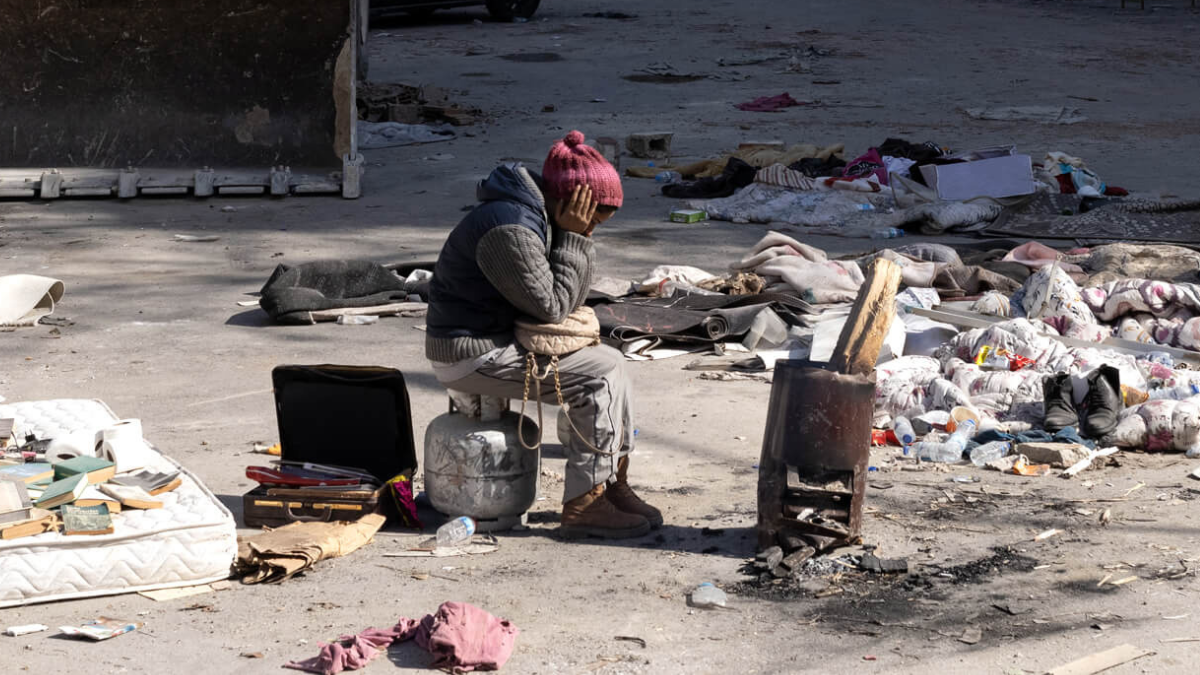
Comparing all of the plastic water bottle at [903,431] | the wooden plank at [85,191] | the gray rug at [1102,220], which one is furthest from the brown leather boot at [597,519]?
the wooden plank at [85,191]

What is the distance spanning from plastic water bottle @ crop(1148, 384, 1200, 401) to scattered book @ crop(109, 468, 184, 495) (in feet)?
13.6

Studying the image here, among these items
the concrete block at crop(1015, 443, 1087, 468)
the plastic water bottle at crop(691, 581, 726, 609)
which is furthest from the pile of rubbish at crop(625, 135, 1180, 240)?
the plastic water bottle at crop(691, 581, 726, 609)

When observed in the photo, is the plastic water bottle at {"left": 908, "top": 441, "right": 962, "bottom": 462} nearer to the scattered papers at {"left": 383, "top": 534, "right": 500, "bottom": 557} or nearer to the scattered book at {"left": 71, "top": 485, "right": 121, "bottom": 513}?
the scattered papers at {"left": 383, "top": 534, "right": 500, "bottom": 557}

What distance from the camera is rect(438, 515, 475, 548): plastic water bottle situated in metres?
5.07

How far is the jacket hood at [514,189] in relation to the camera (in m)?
4.93

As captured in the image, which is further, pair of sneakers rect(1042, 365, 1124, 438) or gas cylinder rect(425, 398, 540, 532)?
pair of sneakers rect(1042, 365, 1124, 438)

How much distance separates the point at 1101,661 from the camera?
4008 mm

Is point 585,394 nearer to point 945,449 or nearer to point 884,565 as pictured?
point 884,565

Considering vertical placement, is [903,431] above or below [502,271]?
below

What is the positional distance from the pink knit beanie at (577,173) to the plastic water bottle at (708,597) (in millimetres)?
1331

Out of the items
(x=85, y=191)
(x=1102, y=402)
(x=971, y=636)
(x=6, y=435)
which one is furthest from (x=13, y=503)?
(x=85, y=191)

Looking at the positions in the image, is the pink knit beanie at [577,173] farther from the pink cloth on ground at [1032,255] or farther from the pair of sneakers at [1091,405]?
the pink cloth on ground at [1032,255]

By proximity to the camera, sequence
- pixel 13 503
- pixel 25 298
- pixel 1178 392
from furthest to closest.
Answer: pixel 25 298
pixel 1178 392
pixel 13 503

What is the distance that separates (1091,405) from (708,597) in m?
2.49
